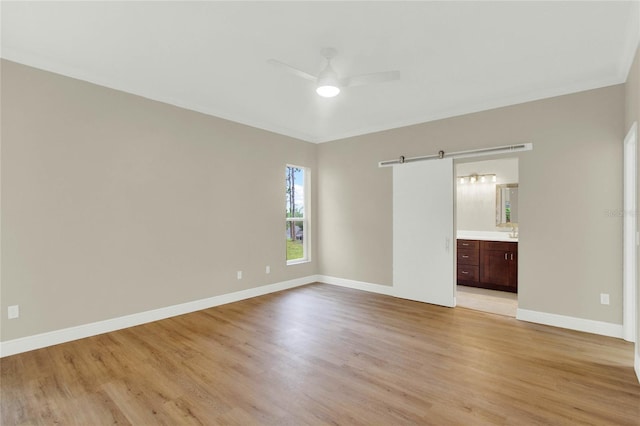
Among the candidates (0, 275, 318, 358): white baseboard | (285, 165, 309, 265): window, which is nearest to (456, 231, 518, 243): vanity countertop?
(285, 165, 309, 265): window

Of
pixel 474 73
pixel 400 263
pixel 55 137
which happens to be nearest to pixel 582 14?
pixel 474 73

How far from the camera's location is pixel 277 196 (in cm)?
546

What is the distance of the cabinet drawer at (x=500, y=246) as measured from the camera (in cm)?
521

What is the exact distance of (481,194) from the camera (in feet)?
20.6

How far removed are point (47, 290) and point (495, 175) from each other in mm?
7015

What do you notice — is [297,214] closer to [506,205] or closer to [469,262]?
[469,262]

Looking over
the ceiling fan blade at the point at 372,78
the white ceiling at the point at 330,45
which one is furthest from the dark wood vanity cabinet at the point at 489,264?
the ceiling fan blade at the point at 372,78

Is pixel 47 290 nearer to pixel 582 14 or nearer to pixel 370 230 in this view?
pixel 370 230

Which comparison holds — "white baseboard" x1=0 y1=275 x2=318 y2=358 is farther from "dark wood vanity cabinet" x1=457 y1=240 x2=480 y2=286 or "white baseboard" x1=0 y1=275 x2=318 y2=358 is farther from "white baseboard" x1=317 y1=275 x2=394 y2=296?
"dark wood vanity cabinet" x1=457 y1=240 x2=480 y2=286

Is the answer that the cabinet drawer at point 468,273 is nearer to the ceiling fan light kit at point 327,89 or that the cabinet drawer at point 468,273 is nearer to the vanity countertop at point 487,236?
the vanity countertop at point 487,236

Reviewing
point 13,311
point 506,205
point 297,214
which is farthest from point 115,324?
point 506,205

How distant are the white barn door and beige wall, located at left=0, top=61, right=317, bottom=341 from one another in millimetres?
2305

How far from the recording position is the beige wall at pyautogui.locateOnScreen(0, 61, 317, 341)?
3.00 meters

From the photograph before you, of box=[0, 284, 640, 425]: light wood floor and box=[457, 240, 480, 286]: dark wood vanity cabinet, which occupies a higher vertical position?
box=[457, 240, 480, 286]: dark wood vanity cabinet
